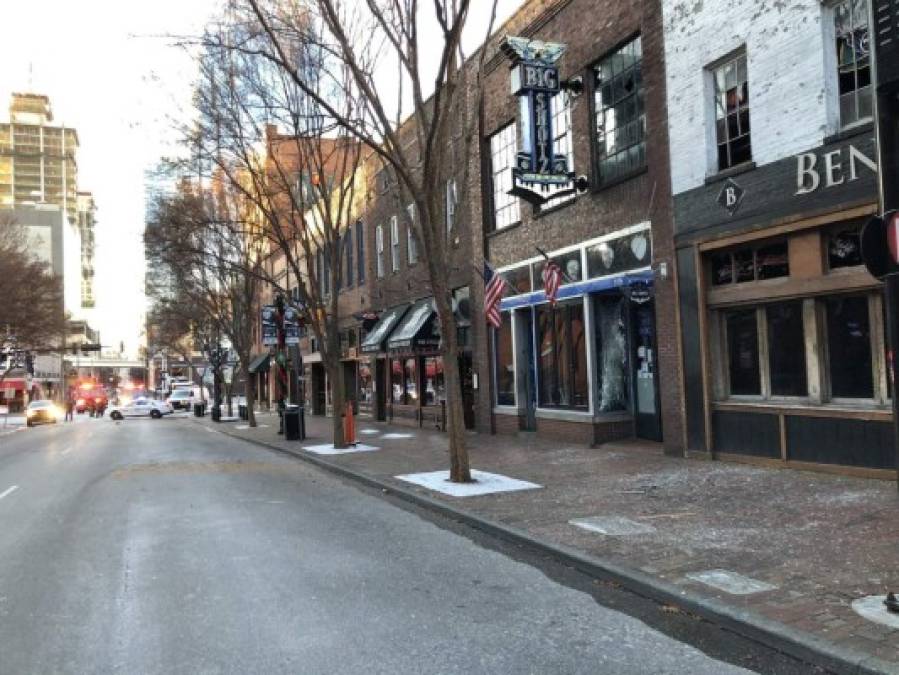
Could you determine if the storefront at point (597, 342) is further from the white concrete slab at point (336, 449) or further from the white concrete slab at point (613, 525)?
the white concrete slab at point (613, 525)

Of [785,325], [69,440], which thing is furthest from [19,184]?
[785,325]

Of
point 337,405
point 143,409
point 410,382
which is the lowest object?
point 143,409

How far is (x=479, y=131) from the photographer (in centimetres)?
1948

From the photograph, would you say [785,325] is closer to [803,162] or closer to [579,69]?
[803,162]

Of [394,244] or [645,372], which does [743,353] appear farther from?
[394,244]

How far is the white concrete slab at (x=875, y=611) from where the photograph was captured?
16.2 feet

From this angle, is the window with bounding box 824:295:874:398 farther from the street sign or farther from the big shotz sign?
the big shotz sign

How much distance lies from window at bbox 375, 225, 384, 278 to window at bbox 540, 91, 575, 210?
11.8m

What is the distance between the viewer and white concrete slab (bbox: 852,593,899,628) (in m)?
4.95

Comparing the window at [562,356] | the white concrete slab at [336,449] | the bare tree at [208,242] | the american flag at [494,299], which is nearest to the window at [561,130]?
the american flag at [494,299]

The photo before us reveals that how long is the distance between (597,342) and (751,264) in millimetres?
4231

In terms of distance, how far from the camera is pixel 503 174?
18781 mm

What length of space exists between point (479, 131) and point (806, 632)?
53.2 feet

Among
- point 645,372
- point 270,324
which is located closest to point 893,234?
point 645,372
